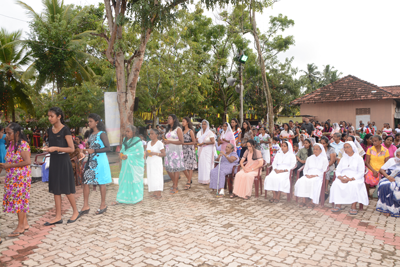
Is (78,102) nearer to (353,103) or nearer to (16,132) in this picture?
(16,132)

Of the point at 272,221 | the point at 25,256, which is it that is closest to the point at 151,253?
A: the point at 25,256

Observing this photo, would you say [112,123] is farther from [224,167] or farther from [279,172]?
[279,172]

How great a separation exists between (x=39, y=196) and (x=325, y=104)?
19.8 m

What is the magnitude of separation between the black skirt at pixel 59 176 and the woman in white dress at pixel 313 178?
177 inches

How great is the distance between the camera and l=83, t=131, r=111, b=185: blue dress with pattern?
5.32 m

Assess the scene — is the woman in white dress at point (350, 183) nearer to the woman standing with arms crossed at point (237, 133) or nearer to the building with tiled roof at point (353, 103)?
the woman standing with arms crossed at point (237, 133)

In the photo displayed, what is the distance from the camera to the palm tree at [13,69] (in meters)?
17.5

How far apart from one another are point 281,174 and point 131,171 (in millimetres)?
3356

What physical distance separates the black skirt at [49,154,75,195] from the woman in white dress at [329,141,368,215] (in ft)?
16.3

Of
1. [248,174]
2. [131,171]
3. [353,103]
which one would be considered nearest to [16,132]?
[131,171]

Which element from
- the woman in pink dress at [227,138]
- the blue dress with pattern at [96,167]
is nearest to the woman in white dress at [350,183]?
the woman in pink dress at [227,138]

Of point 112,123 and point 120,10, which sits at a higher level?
point 120,10

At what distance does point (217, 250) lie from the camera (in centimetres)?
390

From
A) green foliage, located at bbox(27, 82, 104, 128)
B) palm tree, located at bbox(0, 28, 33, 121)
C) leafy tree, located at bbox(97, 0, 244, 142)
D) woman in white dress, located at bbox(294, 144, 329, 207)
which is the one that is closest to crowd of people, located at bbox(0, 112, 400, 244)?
woman in white dress, located at bbox(294, 144, 329, 207)
